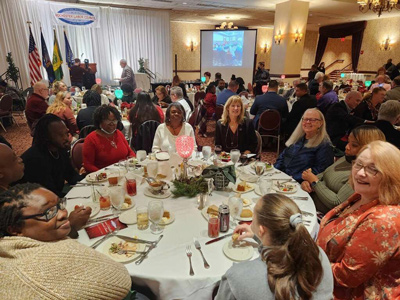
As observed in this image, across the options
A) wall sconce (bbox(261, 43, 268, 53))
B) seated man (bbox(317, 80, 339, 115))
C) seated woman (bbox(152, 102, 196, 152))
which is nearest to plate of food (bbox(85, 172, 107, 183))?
seated woman (bbox(152, 102, 196, 152))

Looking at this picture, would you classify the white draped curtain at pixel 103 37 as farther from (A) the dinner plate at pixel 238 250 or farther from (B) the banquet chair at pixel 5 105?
(A) the dinner plate at pixel 238 250

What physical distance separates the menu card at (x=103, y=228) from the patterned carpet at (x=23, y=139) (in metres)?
3.81

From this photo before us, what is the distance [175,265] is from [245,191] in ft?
2.84

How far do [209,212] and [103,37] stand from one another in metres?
10.5

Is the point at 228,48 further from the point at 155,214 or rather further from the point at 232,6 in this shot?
the point at 155,214

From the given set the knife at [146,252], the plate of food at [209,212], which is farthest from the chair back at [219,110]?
the knife at [146,252]

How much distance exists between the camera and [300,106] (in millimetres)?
4906

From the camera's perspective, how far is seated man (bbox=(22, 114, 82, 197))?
6.89 ft

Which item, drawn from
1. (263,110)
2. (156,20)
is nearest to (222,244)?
(263,110)

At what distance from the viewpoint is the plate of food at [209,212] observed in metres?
1.61

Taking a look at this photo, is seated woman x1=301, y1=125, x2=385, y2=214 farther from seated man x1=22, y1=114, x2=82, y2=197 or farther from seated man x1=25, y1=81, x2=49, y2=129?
seated man x1=25, y1=81, x2=49, y2=129

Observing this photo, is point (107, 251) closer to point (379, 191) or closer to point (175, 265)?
point (175, 265)

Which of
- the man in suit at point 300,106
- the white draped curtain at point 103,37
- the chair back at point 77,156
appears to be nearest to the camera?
the chair back at point 77,156

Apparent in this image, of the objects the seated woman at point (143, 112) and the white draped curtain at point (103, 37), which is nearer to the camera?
the seated woman at point (143, 112)
